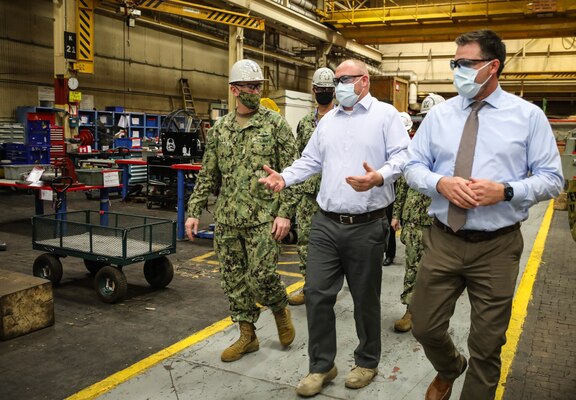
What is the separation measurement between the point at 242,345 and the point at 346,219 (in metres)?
1.28

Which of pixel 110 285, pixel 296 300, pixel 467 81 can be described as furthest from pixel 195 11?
pixel 467 81

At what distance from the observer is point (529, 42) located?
23.6 metres

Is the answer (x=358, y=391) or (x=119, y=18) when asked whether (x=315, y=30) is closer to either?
(x=119, y=18)

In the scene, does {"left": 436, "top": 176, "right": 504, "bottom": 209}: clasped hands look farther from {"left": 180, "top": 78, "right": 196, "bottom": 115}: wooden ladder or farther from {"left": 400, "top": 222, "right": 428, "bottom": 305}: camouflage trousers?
{"left": 180, "top": 78, "right": 196, "bottom": 115}: wooden ladder

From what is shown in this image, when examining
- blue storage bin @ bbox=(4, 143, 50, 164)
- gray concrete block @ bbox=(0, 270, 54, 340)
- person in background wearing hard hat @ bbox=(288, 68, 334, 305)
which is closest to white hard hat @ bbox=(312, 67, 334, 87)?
person in background wearing hard hat @ bbox=(288, 68, 334, 305)

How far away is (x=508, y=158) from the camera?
257 centimetres

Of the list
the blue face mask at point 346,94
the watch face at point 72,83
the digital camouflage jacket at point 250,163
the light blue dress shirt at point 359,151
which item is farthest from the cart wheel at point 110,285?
the watch face at point 72,83

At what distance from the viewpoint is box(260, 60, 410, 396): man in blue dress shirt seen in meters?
3.22

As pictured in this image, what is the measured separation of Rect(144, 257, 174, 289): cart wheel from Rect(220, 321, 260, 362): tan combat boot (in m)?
1.98

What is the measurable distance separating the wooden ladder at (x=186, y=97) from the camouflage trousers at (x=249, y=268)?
54.1ft

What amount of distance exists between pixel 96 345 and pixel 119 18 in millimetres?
14898

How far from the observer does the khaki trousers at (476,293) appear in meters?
2.60

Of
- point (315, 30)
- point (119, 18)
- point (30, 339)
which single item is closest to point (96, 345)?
point (30, 339)

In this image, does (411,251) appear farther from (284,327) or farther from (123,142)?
(123,142)
